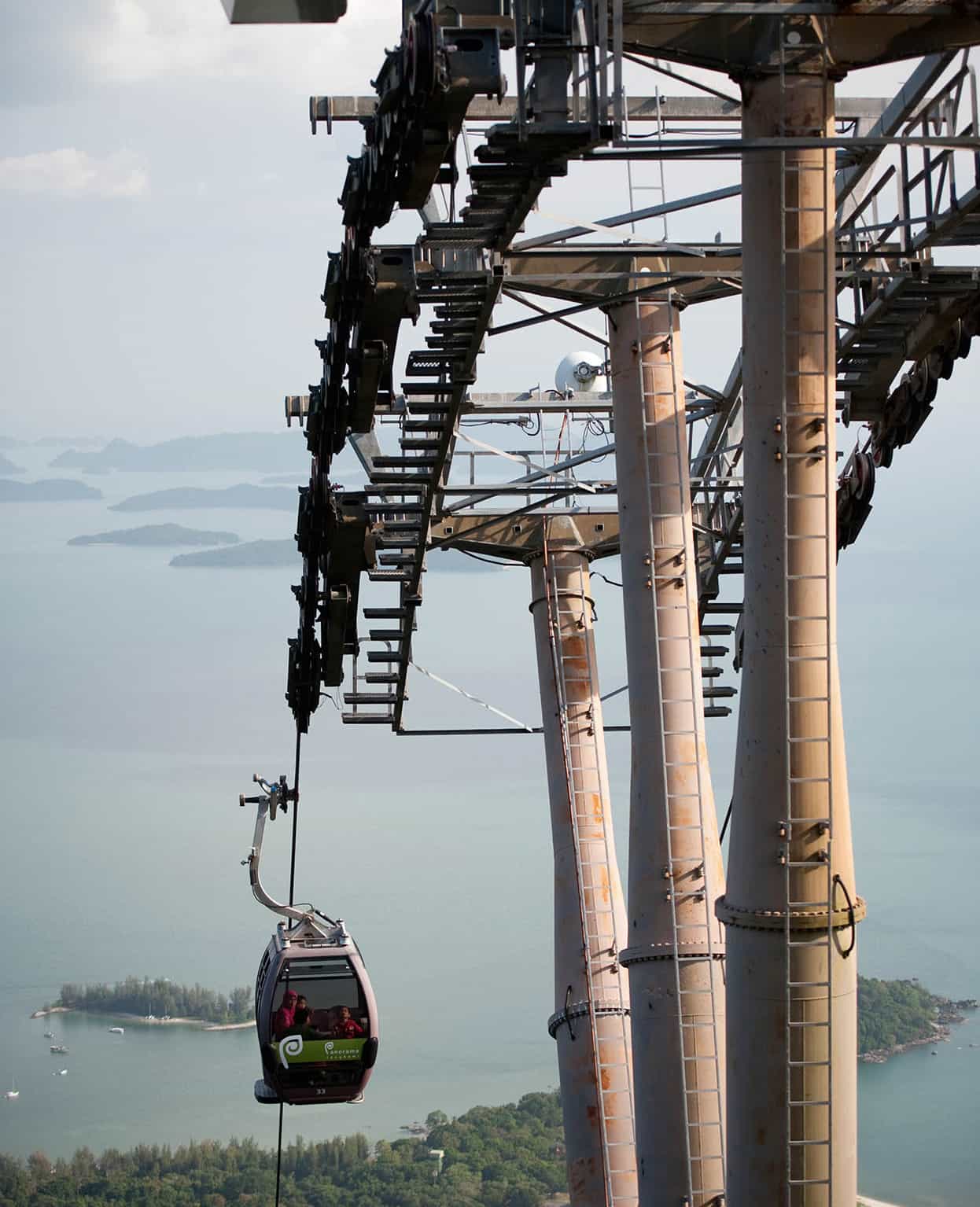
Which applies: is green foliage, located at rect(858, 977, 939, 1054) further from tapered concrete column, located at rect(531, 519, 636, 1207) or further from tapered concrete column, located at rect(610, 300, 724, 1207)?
tapered concrete column, located at rect(610, 300, 724, 1207)

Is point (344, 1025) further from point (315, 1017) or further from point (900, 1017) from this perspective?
point (900, 1017)

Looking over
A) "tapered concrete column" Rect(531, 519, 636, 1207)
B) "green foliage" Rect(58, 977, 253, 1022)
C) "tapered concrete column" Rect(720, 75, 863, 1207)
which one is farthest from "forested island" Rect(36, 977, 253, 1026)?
"tapered concrete column" Rect(720, 75, 863, 1207)

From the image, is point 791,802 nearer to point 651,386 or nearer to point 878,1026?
point 651,386

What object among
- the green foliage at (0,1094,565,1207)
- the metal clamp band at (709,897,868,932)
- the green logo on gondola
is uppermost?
the metal clamp band at (709,897,868,932)

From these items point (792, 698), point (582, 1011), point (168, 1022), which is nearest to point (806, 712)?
point (792, 698)

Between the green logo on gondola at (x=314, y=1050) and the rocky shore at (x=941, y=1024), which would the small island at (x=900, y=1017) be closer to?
the rocky shore at (x=941, y=1024)

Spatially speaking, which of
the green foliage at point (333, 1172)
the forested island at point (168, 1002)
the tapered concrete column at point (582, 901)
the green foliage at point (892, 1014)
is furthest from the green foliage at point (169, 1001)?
the tapered concrete column at point (582, 901)
